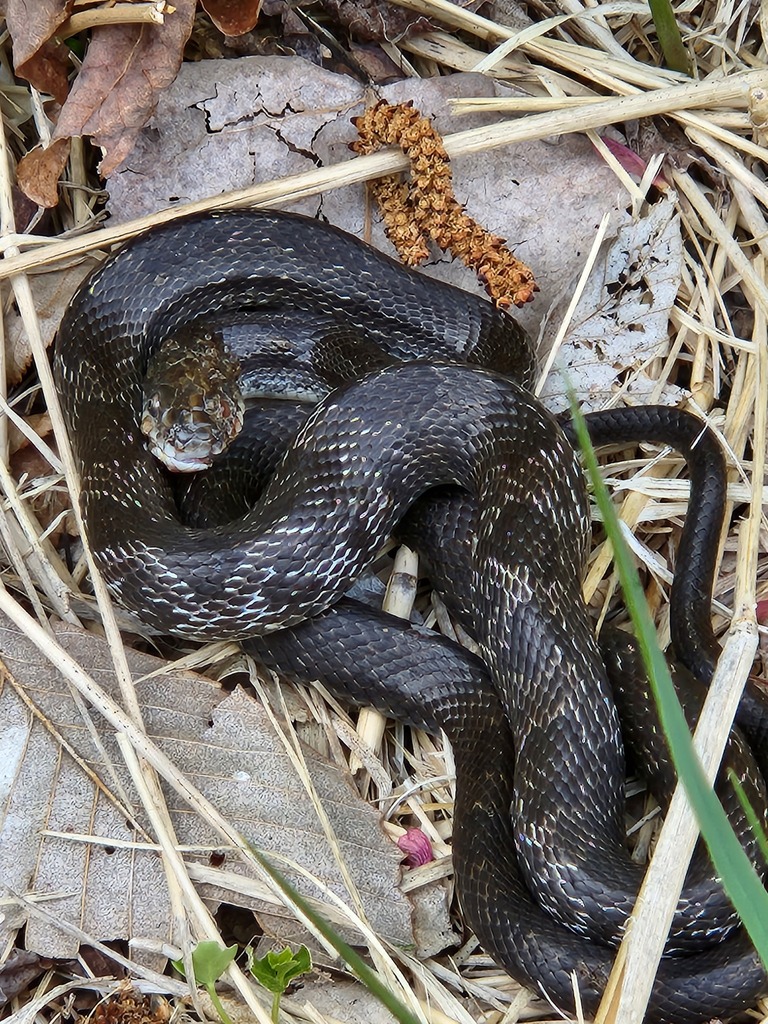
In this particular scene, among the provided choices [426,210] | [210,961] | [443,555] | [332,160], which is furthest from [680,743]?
[332,160]

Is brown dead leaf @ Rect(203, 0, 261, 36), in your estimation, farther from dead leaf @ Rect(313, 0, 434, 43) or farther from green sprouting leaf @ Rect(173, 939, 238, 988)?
green sprouting leaf @ Rect(173, 939, 238, 988)

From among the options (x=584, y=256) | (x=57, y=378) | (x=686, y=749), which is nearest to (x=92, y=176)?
(x=57, y=378)

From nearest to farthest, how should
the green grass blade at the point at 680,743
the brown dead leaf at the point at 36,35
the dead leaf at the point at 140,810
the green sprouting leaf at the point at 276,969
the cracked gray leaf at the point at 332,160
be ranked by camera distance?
1. the green grass blade at the point at 680,743
2. the green sprouting leaf at the point at 276,969
3. the dead leaf at the point at 140,810
4. the brown dead leaf at the point at 36,35
5. the cracked gray leaf at the point at 332,160

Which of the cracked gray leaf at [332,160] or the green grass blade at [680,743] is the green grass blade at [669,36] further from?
the green grass blade at [680,743]

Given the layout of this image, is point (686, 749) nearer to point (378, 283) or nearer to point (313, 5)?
point (378, 283)

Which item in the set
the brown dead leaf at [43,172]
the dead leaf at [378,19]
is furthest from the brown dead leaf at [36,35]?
the dead leaf at [378,19]

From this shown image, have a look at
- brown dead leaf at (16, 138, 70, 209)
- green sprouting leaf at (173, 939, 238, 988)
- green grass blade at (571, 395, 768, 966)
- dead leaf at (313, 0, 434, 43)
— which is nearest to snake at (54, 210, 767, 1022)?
brown dead leaf at (16, 138, 70, 209)

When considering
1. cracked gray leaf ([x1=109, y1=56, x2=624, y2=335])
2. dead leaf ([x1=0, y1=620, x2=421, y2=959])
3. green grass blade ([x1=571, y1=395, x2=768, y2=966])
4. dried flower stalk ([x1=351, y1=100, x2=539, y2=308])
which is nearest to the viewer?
green grass blade ([x1=571, y1=395, x2=768, y2=966])

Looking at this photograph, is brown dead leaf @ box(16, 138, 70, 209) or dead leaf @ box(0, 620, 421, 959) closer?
dead leaf @ box(0, 620, 421, 959)
